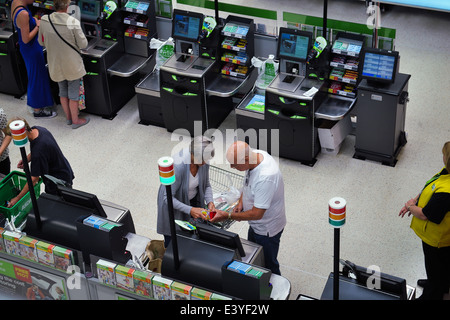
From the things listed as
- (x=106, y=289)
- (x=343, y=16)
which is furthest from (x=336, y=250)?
(x=343, y=16)

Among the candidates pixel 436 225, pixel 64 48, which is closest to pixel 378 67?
pixel 436 225

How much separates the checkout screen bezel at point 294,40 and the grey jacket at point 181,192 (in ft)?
8.48

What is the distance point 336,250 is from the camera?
13.5 feet

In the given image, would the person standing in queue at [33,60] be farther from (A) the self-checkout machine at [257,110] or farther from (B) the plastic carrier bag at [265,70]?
(B) the plastic carrier bag at [265,70]

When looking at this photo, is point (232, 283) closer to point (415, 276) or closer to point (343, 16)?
point (415, 276)

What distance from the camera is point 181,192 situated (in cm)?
596

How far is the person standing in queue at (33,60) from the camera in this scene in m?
8.75

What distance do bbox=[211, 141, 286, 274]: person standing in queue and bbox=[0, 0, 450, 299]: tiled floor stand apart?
0.86m

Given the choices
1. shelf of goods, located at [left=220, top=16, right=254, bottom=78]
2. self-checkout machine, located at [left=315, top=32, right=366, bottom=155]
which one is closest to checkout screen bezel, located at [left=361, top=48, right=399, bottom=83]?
self-checkout machine, located at [left=315, top=32, right=366, bottom=155]

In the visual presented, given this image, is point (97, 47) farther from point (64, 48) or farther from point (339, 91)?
point (339, 91)

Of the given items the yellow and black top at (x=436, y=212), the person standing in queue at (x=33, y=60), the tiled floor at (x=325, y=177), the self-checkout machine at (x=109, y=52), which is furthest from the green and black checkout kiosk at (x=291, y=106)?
the person standing in queue at (x=33, y=60)

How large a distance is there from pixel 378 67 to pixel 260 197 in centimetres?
270

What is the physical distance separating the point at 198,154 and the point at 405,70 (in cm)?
485

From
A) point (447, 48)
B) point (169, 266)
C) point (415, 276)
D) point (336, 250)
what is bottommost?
point (415, 276)
